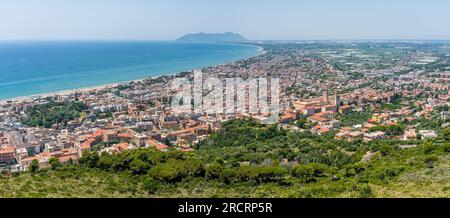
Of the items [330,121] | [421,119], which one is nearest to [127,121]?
[330,121]

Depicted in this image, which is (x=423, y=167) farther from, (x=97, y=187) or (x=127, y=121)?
(x=127, y=121)

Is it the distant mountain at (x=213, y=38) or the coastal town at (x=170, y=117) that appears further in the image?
the distant mountain at (x=213, y=38)

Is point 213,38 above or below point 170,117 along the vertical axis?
above

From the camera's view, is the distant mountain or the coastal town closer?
the coastal town

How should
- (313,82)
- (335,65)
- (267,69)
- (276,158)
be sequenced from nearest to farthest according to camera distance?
(276,158) → (313,82) → (267,69) → (335,65)

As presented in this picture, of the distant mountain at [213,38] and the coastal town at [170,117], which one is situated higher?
the distant mountain at [213,38]

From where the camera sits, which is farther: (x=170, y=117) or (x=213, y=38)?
(x=213, y=38)

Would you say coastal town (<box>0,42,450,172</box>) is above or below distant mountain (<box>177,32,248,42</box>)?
below
